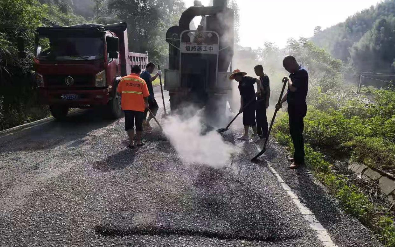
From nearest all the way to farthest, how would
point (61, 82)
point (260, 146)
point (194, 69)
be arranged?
point (260, 146) → point (61, 82) → point (194, 69)

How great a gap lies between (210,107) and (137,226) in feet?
23.3

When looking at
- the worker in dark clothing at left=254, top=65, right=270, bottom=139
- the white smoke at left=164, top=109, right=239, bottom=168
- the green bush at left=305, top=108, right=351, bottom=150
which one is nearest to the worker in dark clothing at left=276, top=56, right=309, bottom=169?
the white smoke at left=164, top=109, right=239, bottom=168

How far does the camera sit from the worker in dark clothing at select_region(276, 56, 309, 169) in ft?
17.6

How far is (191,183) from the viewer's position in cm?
468

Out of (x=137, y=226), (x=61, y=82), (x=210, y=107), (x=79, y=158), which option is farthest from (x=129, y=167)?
(x=210, y=107)

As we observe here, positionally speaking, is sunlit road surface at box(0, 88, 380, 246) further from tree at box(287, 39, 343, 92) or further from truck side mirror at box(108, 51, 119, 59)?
tree at box(287, 39, 343, 92)

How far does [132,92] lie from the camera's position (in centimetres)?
665

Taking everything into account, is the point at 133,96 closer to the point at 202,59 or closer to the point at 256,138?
the point at 256,138

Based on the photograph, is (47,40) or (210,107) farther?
(210,107)

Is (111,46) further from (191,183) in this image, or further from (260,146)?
(191,183)

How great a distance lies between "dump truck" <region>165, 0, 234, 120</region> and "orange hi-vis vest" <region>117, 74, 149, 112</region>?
3233 mm

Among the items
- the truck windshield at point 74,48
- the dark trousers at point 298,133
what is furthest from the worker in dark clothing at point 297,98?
the truck windshield at point 74,48

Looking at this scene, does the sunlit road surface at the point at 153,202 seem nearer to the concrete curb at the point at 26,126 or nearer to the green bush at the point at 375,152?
the green bush at the point at 375,152

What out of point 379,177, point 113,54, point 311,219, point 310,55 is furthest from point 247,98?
point 310,55
